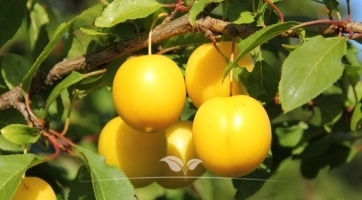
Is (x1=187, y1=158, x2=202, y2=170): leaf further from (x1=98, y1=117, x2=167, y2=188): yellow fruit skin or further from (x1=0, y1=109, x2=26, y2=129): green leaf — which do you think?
(x1=0, y1=109, x2=26, y2=129): green leaf

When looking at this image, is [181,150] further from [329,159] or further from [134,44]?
[329,159]

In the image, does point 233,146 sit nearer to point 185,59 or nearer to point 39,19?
point 185,59

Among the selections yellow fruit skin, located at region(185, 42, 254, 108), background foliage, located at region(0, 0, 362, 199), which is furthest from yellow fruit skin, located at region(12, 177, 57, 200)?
yellow fruit skin, located at region(185, 42, 254, 108)

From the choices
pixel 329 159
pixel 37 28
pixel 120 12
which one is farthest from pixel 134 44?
pixel 329 159

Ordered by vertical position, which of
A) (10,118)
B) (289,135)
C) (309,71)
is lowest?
(289,135)

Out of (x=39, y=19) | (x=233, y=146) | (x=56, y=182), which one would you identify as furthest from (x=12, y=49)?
(x=233, y=146)

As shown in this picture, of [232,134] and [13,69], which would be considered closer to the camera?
[232,134]

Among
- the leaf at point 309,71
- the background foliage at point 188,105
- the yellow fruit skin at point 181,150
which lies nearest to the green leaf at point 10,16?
the background foliage at point 188,105
